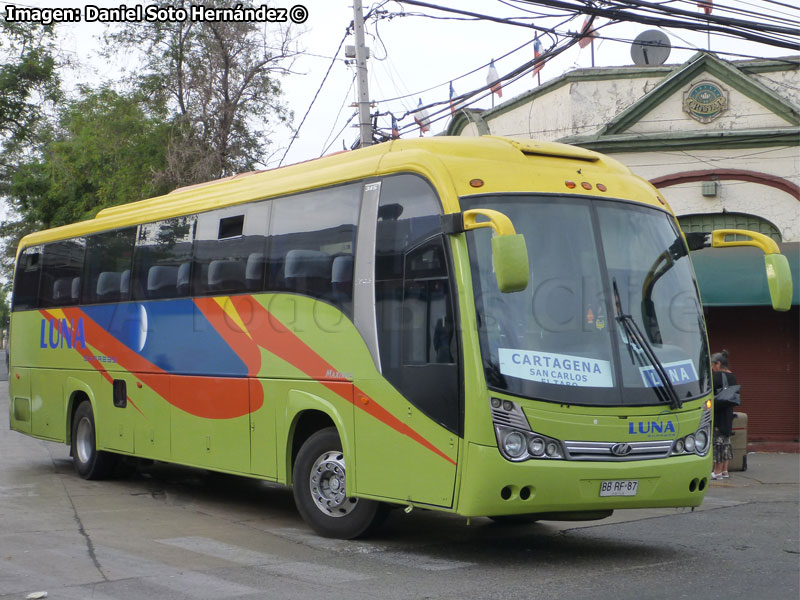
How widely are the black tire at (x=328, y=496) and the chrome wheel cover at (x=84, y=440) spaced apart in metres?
5.32

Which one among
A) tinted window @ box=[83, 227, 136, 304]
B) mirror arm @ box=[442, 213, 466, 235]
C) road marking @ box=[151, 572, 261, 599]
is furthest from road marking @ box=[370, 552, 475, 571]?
tinted window @ box=[83, 227, 136, 304]

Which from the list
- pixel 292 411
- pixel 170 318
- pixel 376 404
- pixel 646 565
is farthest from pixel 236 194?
pixel 646 565

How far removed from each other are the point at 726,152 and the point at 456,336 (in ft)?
41.3

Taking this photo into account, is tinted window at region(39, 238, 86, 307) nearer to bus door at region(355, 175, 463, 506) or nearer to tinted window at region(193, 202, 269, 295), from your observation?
tinted window at region(193, 202, 269, 295)

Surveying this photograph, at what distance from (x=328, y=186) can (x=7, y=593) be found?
4.51 m

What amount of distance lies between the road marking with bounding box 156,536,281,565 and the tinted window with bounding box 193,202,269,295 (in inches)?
101

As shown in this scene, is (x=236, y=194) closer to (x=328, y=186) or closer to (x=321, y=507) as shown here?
(x=328, y=186)

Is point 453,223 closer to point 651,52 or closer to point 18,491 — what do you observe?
point 18,491

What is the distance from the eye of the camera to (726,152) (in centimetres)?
1886

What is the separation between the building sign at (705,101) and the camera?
19.0 metres

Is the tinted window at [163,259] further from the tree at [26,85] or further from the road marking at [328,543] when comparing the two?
the tree at [26,85]

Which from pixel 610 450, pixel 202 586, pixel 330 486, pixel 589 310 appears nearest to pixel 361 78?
pixel 330 486

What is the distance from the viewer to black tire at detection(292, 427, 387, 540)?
903cm

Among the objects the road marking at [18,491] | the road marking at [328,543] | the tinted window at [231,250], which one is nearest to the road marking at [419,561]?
the road marking at [328,543]
